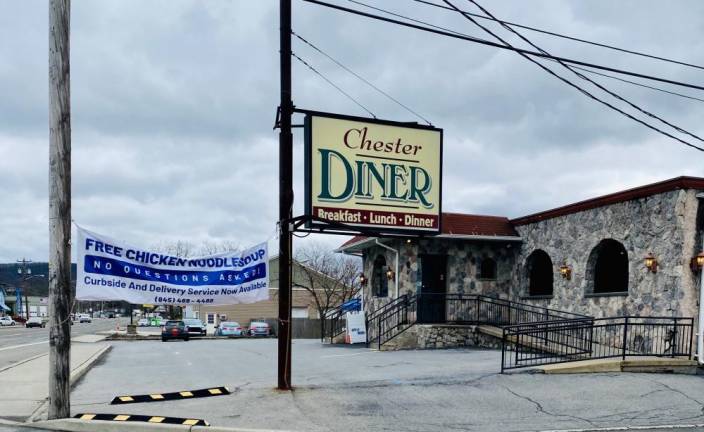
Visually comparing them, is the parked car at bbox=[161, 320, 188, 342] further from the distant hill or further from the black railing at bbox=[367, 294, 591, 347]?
the distant hill

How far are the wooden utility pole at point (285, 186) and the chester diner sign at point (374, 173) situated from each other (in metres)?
0.34

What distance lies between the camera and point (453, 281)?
864 inches

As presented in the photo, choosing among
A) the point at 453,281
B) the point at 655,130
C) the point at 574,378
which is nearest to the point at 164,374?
the point at 574,378

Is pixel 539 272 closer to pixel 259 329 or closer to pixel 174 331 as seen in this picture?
pixel 174 331

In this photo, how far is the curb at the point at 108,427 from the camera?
7883mm

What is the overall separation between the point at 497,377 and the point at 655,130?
673 centimetres

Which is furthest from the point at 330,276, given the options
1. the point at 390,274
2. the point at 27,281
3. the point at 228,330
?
the point at 27,281

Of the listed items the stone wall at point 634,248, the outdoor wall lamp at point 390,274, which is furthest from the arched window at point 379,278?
the stone wall at point 634,248

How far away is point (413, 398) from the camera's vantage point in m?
10.2

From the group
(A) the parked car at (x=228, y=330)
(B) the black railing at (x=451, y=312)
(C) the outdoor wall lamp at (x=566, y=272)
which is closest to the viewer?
(C) the outdoor wall lamp at (x=566, y=272)

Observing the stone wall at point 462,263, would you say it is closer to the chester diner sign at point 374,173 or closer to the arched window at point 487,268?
the arched window at point 487,268

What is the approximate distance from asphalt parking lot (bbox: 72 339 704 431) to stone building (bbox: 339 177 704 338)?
11.5 feet

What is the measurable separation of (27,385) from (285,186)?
21.9ft

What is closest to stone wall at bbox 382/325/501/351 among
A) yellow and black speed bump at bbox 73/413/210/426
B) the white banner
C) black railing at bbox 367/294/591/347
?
black railing at bbox 367/294/591/347
